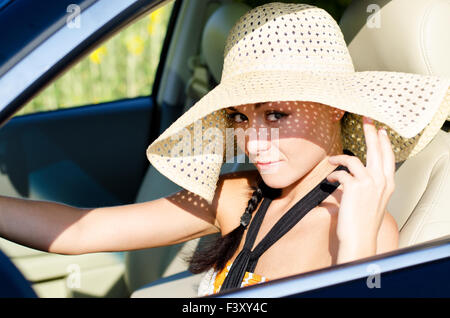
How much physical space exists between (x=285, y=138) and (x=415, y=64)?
39cm

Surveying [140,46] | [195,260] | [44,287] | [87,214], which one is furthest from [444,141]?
[140,46]

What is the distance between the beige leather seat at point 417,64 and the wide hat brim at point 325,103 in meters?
0.08

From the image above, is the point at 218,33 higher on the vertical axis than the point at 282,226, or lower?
higher

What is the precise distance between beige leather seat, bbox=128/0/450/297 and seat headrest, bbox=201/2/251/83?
2.41 feet

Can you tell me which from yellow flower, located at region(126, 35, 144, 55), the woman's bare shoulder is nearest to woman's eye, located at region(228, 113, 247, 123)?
the woman's bare shoulder

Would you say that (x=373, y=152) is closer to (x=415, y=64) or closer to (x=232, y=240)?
(x=415, y=64)

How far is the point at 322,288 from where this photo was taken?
1103mm

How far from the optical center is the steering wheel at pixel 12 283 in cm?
103

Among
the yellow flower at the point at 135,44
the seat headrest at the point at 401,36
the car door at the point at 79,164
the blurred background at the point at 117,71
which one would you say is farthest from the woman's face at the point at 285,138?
the yellow flower at the point at 135,44

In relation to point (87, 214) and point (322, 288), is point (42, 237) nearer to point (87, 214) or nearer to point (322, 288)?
point (87, 214)

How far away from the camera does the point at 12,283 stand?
1.05 metres

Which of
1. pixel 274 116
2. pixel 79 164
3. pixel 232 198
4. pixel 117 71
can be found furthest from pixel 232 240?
pixel 117 71

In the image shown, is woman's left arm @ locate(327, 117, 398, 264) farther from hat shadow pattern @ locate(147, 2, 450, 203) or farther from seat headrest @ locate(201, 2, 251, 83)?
seat headrest @ locate(201, 2, 251, 83)
